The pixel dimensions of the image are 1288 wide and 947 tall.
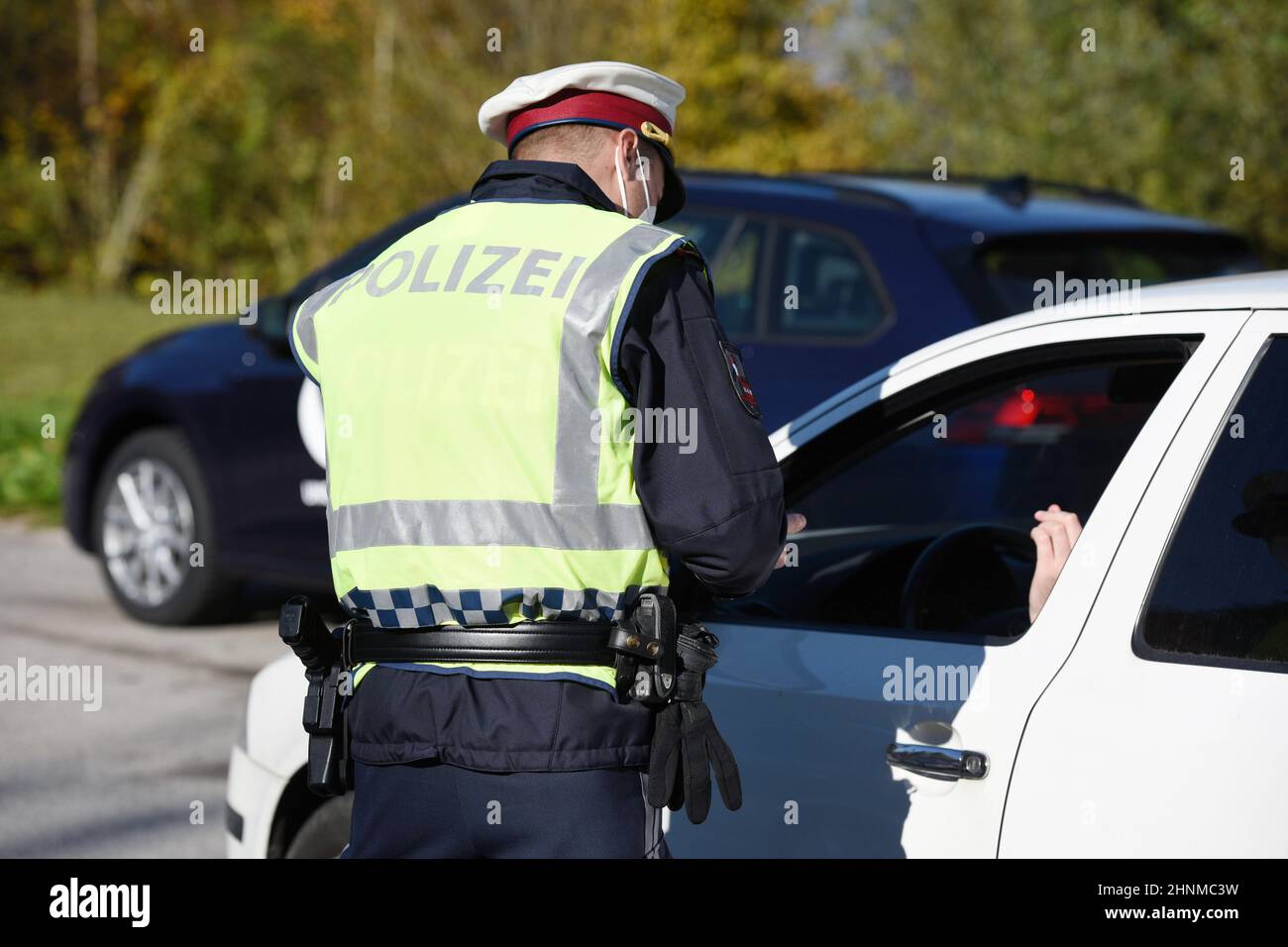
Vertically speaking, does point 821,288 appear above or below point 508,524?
above

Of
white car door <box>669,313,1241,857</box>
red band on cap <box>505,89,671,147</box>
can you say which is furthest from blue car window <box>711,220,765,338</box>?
red band on cap <box>505,89,671,147</box>

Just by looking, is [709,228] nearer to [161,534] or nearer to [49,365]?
[161,534]

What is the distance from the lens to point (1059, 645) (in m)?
2.27

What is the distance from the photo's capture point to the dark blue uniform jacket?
2.08 metres

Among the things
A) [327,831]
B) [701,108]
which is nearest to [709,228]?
[327,831]

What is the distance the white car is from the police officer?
13.5 inches

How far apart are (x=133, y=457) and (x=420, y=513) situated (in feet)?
16.8

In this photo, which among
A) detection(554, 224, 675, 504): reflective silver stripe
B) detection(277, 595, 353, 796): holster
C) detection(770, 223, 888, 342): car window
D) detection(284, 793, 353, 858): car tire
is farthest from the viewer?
detection(770, 223, 888, 342): car window

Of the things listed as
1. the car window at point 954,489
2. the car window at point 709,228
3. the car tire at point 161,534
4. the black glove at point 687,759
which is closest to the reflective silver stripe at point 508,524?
the black glove at point 687,759

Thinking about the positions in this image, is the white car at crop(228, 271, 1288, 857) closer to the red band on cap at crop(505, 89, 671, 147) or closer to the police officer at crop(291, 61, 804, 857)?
the police officer at crop(291, 61, 804, 857)

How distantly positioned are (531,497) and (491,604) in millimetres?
153

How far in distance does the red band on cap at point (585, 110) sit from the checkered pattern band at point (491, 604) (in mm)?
670

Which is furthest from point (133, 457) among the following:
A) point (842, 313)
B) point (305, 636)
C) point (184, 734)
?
point (305, 636)

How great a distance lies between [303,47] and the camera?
874 inches
